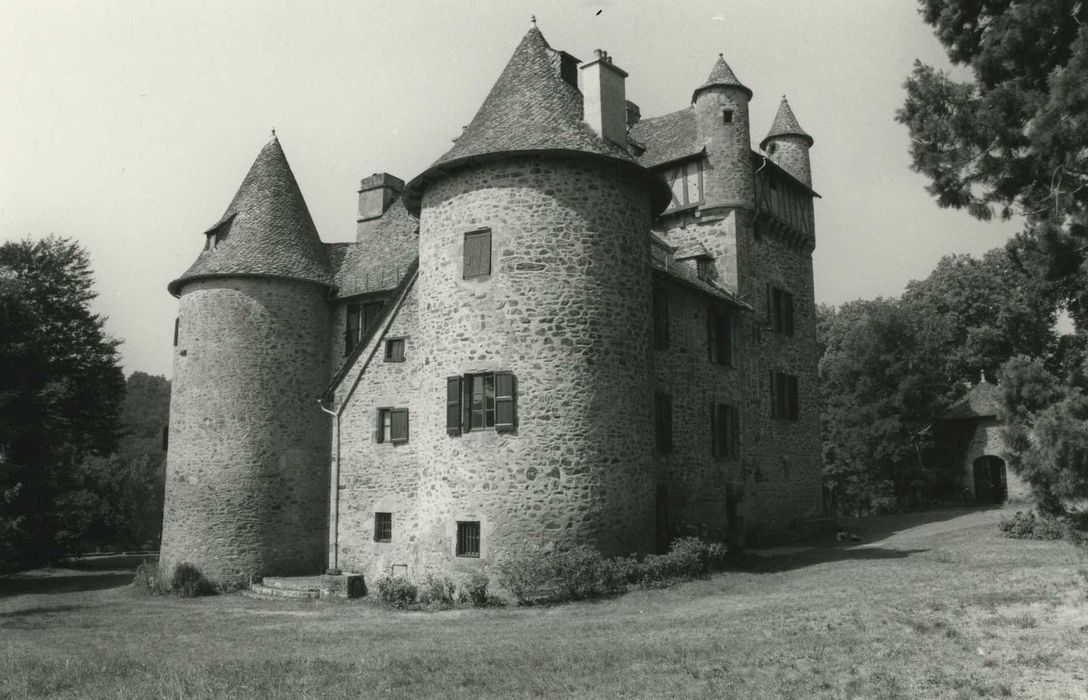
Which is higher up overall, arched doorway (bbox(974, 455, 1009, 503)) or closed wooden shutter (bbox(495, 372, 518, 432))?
closed wooden shutter (bbox(495, 372, 518, 432))

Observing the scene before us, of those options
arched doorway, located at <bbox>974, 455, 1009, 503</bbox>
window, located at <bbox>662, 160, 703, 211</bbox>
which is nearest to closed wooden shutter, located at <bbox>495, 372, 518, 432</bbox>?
window, located at <bbox>662, 160, 703, 211</bbox>

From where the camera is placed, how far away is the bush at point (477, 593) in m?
17.2

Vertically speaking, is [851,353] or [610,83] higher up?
[610,83]

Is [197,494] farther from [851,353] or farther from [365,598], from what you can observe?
[851,353]

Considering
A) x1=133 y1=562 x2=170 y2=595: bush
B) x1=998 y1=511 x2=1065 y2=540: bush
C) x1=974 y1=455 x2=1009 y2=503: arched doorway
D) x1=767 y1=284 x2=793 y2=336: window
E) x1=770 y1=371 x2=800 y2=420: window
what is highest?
x1=767 y1=284 x2=793 y2=336: window

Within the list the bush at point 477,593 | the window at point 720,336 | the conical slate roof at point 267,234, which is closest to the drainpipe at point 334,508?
the conical slate roof at point 267,234

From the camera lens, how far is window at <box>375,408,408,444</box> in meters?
23.6

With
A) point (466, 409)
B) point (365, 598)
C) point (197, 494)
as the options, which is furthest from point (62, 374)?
point (466, 409)

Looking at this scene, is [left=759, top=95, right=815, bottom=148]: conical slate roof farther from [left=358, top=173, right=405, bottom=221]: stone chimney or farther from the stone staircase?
the stone staircase

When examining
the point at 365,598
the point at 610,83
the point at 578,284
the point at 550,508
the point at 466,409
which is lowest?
the point at 365,598

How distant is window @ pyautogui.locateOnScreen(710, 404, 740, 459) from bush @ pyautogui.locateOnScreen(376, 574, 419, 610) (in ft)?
33.3

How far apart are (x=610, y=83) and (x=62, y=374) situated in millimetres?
25339

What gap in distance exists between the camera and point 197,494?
24500 millimetres

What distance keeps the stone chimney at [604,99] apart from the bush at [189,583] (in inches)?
624
